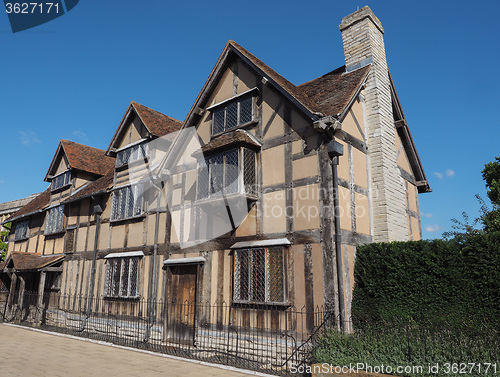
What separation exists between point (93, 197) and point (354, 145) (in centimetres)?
1210

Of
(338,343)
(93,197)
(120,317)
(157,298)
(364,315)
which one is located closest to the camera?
(338,343)

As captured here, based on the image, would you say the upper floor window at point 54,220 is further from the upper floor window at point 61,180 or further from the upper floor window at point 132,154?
the upper floor window at point 132,154

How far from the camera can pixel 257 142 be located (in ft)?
38.3

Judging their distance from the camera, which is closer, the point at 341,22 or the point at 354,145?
the point at 354,145

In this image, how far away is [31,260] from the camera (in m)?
19.6

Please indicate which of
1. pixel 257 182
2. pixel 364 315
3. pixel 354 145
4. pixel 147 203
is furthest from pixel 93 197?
pixel 364 315

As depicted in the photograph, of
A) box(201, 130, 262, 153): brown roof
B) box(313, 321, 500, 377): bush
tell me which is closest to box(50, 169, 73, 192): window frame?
box(201, 130, 262, 153): brown roof

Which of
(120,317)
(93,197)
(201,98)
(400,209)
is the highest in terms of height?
(201,98)

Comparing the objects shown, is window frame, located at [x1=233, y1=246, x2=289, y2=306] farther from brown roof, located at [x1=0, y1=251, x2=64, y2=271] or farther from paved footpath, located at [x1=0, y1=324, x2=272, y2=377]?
brown roof, located at [x1=0, y1=251, x2=64, y2=271]

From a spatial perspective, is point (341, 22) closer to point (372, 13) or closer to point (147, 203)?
point (372, 13)

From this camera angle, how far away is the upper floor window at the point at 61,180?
2033cm

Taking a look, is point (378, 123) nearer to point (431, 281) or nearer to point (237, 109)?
point (237, 109)

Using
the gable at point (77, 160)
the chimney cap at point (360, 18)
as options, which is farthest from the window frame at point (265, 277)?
the gable at point (77, 160)

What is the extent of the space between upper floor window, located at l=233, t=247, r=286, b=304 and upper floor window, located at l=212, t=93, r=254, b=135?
4.28 m
